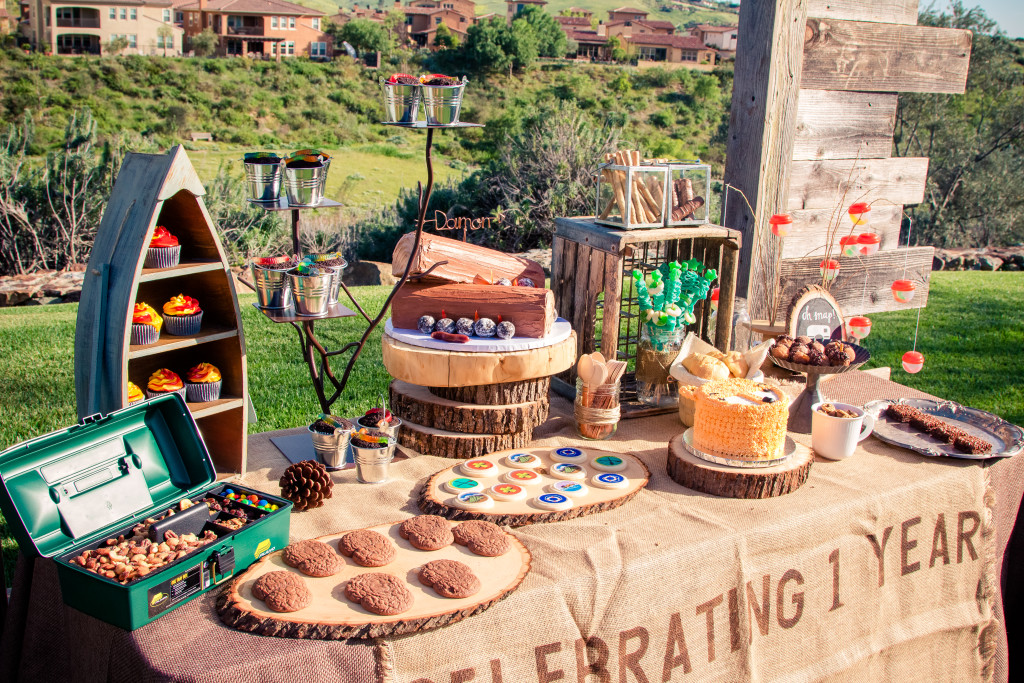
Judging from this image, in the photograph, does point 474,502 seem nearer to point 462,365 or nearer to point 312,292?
point 462,365

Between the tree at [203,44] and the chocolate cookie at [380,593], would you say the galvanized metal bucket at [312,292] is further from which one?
the tree at [203,44]

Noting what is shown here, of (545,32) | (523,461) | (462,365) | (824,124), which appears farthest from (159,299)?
(545,32)

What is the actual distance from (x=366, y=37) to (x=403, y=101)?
38815 millimetres

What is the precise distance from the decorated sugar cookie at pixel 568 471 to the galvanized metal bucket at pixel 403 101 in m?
1.10

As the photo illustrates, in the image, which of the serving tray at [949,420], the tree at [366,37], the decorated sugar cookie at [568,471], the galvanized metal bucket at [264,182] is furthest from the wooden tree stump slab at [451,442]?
the tree at [366,37]

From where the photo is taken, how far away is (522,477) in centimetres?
231

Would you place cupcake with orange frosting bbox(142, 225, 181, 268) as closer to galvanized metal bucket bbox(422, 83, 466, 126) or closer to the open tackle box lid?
the open tackle box lid

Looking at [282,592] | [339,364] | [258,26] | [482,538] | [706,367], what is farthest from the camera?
[258,26]

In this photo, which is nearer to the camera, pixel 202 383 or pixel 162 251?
pixel 162 251

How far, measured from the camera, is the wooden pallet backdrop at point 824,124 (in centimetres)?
346

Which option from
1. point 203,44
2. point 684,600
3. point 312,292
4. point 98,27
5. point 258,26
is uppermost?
point 258,26

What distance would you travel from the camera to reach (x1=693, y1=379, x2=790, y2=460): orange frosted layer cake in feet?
7.55

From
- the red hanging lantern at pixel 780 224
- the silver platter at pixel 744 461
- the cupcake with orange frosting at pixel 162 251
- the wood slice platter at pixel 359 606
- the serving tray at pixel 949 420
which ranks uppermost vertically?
the red hanging lantern at pixel 780 224

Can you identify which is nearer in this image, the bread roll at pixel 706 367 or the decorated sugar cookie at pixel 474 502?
the decorated sugar cookie at pixel 474 502
